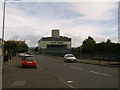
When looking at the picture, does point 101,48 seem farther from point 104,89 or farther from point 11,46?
point 104,89

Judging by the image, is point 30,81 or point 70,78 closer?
point 30,81

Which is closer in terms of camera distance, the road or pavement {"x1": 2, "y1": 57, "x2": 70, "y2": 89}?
pavement {"x1": 2, "y1": 57, "x2": 70, "y2": 89}

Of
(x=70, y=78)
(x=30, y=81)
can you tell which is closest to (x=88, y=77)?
(x=70, y=78)

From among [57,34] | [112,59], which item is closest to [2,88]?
[112,59]

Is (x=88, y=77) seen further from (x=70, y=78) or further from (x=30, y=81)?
(x=30, y=81)

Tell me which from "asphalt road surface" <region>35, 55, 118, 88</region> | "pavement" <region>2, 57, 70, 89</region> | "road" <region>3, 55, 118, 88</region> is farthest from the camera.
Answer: "asphalt road surface" <region>35, 55, 118, 88</region>

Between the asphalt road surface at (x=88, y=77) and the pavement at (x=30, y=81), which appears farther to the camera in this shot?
the asphalt road surface at (x=88, y=77)

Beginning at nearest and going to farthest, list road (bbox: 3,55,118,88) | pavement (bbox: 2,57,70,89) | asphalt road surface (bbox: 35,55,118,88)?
pavement (bbox: 2,57,70,89), road (bbox: 3,55,118,88), asphalt road surface (bbox: 35,55,118,88)

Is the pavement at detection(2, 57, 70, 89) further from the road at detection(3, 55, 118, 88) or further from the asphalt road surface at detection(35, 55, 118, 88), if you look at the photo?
the asphalt road surface at detection(35, 55, 118, 88)

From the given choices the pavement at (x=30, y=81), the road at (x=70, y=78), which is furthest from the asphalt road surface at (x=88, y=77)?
the pavement at (x=30, y=81)

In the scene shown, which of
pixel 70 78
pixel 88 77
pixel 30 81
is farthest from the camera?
pixel 88 77

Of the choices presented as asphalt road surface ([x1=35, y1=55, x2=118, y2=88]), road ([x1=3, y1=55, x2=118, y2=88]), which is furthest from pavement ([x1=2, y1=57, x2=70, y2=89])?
asphalt road surface ([x1=35, y1=55, x2=118, y2=88])

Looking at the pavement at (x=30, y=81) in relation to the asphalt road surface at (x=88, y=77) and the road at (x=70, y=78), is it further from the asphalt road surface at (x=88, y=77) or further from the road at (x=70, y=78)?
the asphalt road surface at (x=88, y=77)

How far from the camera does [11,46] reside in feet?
157
